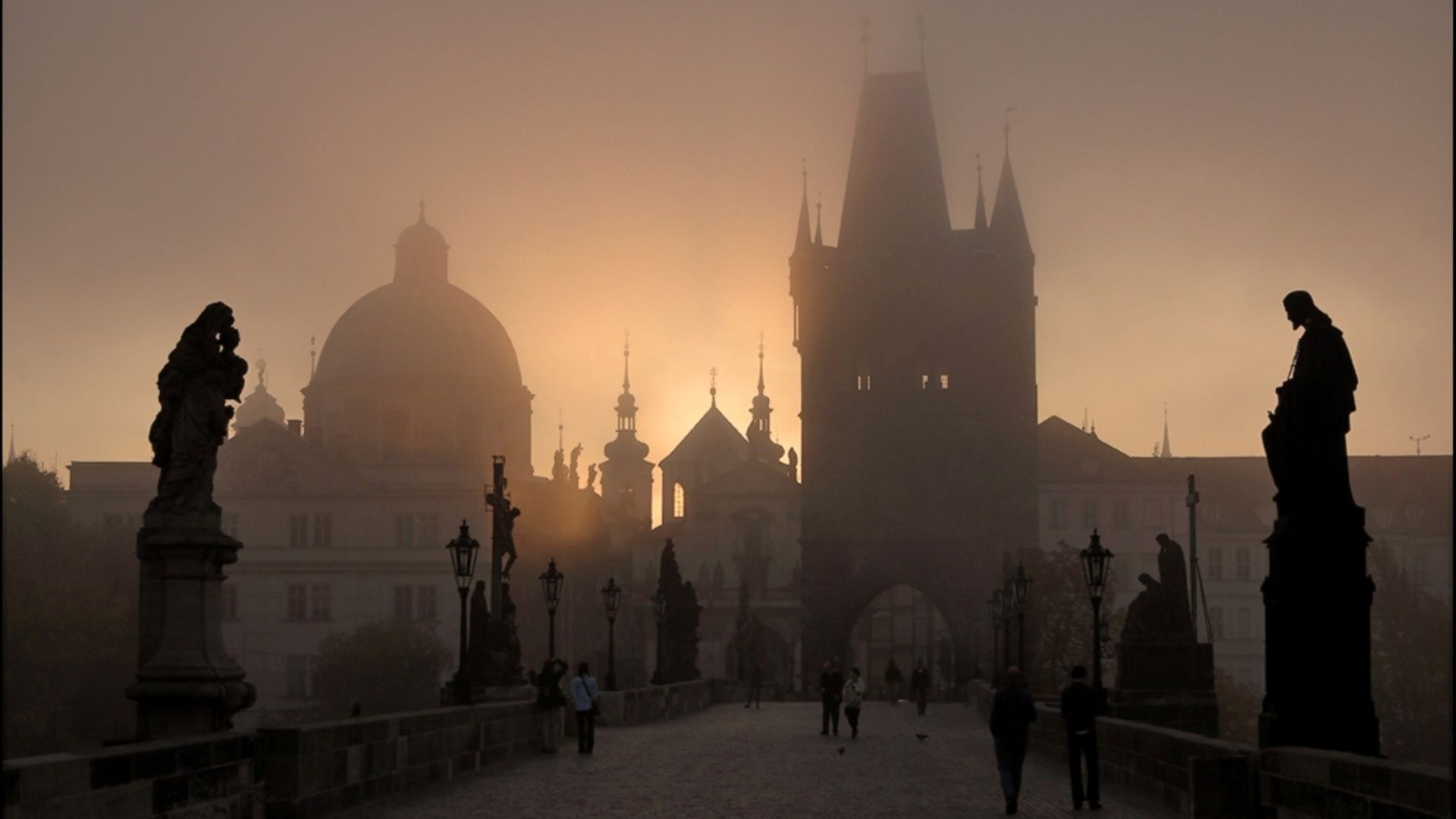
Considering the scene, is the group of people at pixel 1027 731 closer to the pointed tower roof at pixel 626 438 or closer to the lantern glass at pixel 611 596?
the lantern glass at pixel 611 596

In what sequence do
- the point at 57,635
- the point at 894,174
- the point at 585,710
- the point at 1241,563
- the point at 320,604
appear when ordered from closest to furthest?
the point at 585,710
the point at 57,635
the point at 894,174
the point at 320,604
the point at 1241,563

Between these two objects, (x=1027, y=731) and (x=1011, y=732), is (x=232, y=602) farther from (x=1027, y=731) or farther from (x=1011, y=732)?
(x=1011, y=732)

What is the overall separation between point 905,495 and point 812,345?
7089mm

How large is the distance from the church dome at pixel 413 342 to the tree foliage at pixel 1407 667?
4264 cm

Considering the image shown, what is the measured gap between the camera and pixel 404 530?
9506 centimetres

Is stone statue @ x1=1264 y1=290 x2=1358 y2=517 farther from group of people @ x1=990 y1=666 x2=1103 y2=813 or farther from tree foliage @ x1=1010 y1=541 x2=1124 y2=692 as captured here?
tree foliage @ x1=1010 y1=541 x2=1124 y2=692

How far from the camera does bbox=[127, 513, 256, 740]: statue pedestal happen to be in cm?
1489

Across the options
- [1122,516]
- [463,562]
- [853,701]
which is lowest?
[853,701]

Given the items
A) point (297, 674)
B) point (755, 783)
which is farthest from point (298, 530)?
point (755, 783)

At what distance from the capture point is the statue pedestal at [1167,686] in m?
30.8

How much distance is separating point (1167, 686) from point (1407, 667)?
5506 cm

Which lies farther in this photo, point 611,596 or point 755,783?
point 611,596

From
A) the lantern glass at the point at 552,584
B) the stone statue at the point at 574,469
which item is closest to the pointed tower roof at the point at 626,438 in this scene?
the stone statue at the point at 574,469

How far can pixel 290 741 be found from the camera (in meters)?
16.1
